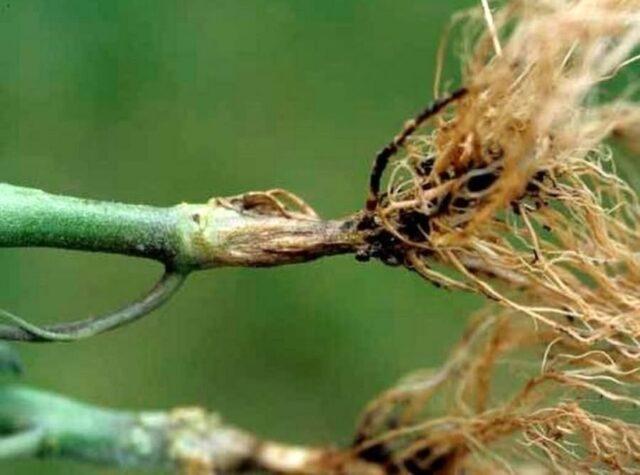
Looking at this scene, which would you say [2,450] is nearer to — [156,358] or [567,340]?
[567,340]

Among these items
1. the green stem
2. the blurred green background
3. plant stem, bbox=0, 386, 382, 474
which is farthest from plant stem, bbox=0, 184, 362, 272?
the blurred green background

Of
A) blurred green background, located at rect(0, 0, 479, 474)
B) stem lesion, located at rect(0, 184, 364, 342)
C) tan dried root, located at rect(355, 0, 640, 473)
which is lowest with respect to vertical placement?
tan dried root, located at rect(355, 0, 640, 473)

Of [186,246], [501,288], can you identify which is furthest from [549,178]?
[186,246]

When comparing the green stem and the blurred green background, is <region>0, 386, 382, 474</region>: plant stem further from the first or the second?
the blurred green background

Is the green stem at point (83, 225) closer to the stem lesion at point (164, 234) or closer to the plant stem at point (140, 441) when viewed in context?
the stem lesion at point (164, 234)

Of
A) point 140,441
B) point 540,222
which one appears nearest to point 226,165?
point 140,441

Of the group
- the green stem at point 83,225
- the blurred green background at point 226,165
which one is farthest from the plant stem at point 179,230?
the blurred green background at point 226,165

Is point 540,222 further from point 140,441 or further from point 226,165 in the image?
point 226,165
